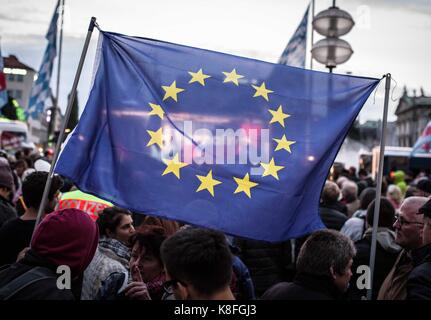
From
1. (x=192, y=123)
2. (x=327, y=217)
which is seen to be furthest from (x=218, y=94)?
(x=327, y=217)

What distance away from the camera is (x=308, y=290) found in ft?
10.4

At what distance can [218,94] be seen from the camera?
4359mm

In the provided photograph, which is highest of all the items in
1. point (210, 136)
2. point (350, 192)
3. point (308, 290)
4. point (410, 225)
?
point (210, 136)

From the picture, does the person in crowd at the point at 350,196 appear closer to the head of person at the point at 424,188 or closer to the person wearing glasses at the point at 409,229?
the head of person at the point at 424,188

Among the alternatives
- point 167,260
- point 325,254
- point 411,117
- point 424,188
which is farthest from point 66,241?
point 411,117

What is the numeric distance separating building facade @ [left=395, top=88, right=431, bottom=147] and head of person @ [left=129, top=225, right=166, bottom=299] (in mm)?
112961

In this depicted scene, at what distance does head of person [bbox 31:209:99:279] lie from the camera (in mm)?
3041

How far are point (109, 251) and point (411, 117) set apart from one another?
127 m

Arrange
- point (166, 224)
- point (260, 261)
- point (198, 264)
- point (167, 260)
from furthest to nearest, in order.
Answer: point (260, 261) → point (166, 224) → point (167, 260) → point (198, 264)

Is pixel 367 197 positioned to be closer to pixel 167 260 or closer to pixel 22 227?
pixel 22 227

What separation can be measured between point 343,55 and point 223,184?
4961mm

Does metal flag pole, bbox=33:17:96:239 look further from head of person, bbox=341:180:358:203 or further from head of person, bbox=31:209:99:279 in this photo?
head of person, bbox=341:180:358:203

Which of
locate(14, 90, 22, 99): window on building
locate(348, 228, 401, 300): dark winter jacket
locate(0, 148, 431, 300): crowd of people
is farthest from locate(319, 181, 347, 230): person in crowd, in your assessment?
locate(14, 90, 22, 99): window on building

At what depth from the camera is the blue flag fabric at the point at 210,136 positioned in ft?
13.6
